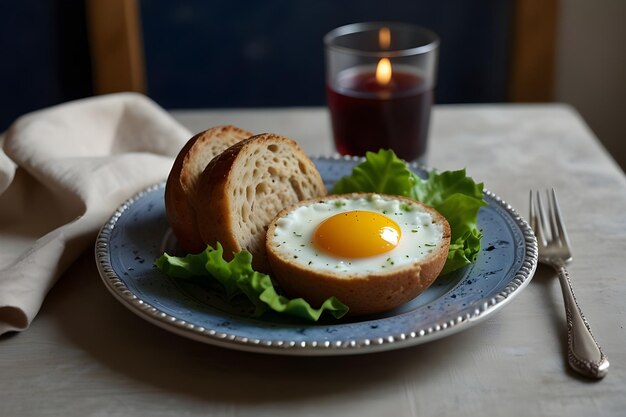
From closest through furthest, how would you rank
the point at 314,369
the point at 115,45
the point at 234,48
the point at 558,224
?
the point at 314,369 < the point at 558,224 < the point at 115,45 < the point at 234,48

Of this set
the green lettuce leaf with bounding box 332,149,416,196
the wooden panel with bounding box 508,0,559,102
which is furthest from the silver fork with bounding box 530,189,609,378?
the wooden panel with bounding box 508,0,559,102

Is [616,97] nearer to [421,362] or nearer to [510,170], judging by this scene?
[510,170]

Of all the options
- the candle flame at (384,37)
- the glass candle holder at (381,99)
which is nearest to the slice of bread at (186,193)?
the glass candle holder at (381,99)

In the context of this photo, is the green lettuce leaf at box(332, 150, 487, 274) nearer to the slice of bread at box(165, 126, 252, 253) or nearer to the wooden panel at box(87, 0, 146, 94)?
the slice of bread at box(165, 126, 252, 253)

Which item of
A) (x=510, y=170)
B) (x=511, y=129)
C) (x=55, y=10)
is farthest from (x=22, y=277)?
(x=55, y=10)

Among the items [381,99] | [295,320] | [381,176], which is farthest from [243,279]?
[381,99]

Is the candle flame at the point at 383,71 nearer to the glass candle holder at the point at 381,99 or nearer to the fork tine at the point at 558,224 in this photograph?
the glass candle holder at the point at 381,99

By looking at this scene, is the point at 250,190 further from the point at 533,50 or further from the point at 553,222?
the point at 533,50
